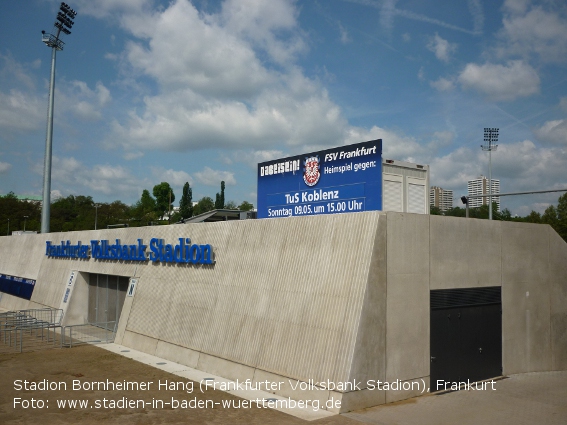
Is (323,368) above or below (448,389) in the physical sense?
above

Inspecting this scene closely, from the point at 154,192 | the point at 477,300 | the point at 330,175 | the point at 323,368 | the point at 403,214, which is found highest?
the point at 154,192

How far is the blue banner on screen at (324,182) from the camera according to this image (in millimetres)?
15219

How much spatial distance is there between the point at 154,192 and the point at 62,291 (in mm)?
60761

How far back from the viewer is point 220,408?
466 inches

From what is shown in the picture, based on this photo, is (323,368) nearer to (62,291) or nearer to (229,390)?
(229,390)

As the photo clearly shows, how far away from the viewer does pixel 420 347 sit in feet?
43.1

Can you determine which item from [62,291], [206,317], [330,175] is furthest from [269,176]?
[62,291]

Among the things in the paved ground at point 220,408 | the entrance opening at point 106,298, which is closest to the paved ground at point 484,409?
the paved ground at point 220,408

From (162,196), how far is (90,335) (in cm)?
6484

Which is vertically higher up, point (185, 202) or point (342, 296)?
point (185, 202)

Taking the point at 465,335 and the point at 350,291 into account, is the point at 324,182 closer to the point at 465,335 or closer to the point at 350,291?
the point at 350,291

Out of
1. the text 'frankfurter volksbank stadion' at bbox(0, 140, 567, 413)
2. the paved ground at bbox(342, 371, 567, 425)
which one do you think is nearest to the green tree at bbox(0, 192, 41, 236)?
the text 'frankfurter volksbank stadion' at bbox(0, 140, 567, 413)

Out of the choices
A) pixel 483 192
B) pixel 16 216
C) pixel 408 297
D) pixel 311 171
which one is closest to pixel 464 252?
pixel 408 297

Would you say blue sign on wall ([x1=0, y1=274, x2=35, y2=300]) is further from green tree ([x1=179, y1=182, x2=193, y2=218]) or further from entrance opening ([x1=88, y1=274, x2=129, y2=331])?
green tree ([x1=179, y1=182, x2=193, y2=218])
